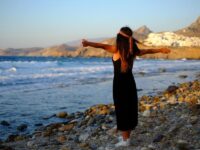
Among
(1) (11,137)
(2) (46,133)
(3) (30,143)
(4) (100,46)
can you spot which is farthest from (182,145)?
(1) (11,137)

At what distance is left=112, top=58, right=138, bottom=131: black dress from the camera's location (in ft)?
19.0

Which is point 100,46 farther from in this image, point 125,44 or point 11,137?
point 11,137

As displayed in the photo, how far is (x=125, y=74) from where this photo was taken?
575cm

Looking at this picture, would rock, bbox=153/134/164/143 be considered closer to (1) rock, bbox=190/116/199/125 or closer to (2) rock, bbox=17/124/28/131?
(1) rock, bbox=190/116/199/125

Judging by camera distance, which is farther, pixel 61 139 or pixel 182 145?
pixel 61 139

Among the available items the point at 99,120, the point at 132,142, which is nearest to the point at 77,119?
the point at 99,120

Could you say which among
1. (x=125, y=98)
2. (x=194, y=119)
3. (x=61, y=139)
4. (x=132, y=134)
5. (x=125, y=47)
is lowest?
(x=61, y=139)

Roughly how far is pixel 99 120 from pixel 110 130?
1.87 metres

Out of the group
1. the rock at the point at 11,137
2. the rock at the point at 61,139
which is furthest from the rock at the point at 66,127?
the rock at the point at 61,139

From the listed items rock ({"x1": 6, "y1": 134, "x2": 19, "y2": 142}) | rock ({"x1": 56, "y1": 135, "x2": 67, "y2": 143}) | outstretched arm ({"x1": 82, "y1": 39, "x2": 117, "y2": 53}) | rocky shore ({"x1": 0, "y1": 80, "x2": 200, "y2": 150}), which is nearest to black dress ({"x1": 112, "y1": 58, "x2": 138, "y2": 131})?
outstretched arm ({"x1": 82, "y1": 39, "x2": 117, "y2": 53})

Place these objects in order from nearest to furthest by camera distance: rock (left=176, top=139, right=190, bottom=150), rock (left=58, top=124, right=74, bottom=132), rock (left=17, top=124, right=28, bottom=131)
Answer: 1. rock (left=176, top=139, right=190, bottom=150)
2. rock (left=58, top=124, right=74, bottom=132)
3. rock (left=17, top=124, right=28, bottom=131)

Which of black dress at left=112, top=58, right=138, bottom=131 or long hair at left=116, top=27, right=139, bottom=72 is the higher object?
long hair at left=116, top=27, right=139, bottom=72

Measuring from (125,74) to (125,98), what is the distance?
1.33ft

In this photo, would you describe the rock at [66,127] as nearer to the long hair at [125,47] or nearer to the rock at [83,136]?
the rock at [83,136]
